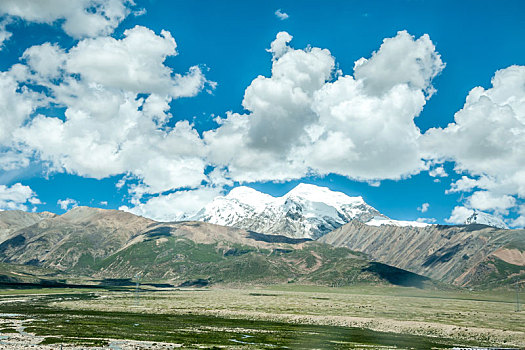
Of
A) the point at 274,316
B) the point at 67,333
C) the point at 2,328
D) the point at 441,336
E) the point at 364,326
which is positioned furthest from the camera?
the point at 274,316

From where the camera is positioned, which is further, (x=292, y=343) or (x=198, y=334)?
(x=198, y=334)

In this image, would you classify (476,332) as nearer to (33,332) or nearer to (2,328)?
(33,332)

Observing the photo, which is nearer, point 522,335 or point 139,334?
point 139,334

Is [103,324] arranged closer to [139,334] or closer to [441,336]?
[139,334]

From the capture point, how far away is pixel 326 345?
8356cm

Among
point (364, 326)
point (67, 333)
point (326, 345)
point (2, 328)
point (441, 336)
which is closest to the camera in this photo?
point (326, 345)

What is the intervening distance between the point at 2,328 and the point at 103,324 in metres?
22.5

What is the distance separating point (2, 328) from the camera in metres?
95.0

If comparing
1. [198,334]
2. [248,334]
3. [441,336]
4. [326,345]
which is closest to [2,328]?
[198,334]

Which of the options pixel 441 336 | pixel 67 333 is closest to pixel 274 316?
pixel 441 336

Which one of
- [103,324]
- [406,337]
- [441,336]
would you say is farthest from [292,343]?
[103,324]

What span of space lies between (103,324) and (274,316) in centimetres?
5619

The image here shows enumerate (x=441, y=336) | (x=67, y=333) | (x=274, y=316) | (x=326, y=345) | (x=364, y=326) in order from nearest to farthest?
1. (x=326, y=345)
2. (x=67, y=333)
3. (x=441, y=336)
4. (x=364, y=326)
5. (x=274, y=316)

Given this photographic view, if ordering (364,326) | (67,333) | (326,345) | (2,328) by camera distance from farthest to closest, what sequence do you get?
(364,326) < (2,328) < (67,333) < (326,345)
